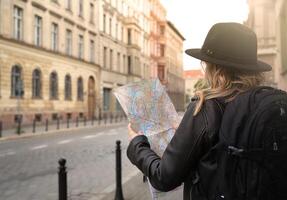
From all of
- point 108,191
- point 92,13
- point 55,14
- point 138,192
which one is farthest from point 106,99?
point 138,192

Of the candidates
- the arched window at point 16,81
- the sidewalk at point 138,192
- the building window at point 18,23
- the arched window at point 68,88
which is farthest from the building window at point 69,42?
the sidewalk at point 138,192

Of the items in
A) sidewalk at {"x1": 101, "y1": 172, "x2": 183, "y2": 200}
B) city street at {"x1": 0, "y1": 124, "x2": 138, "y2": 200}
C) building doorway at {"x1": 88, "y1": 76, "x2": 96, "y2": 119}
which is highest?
building doorway at {"x1": 88, "y1": 76, "x2": 96, "y2": 119}

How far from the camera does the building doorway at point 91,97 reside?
50781mm

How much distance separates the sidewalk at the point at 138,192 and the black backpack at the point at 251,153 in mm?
5157

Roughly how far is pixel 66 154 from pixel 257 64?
47.7 ft

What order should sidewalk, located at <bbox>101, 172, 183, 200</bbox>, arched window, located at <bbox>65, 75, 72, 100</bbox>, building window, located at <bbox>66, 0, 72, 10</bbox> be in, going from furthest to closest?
building window, located at <bbox>66, 0, 72, 10</bbox>, arched window, located at <bbox>65, 75, 72, 100</bbox>, sidewalk, located at <bbox>101, 172, 183, 200</bbox>

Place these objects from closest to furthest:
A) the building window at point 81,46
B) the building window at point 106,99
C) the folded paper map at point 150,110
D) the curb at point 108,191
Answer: the folded paper map at point 150,110 → the curb at point 108,191 → the building window at point 81,46 → the building window at point 106,99

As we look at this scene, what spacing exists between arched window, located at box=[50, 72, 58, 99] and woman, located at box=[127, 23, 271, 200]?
38954 mm

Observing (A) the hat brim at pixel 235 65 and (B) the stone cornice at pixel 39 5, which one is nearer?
(A) the hat brim at pixel 235 65

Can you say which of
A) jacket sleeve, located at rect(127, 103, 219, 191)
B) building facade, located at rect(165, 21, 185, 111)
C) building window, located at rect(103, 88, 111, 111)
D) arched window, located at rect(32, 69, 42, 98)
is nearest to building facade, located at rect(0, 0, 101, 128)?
arched window, located at rect(32, 69, 42, 98)

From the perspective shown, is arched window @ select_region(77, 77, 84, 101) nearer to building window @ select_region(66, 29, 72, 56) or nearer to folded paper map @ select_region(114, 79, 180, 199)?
building window @ select_region(66, 29, 72, 56)

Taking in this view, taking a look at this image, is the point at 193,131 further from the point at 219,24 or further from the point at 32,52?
the point at 32,52

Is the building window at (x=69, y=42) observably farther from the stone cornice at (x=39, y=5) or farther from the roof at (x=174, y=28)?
the roof at (x=174, y=28)

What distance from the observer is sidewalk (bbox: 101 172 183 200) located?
25.6 ft
